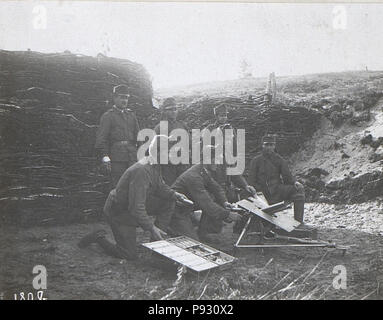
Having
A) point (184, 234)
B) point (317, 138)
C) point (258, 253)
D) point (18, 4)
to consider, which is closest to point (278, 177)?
point (258, 253)

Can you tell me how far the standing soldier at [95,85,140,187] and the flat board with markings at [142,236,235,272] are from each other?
1.50 m

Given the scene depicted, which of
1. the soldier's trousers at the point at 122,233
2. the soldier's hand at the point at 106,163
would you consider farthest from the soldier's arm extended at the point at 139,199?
the soldier's hand at the point at 106,163

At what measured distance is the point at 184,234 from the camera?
4.67 metres

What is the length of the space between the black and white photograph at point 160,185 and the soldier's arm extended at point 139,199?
0.02 m

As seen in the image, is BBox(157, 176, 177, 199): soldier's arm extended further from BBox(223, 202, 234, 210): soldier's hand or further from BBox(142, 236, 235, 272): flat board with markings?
BBox(223, 202, 234, 210): soldier's hand

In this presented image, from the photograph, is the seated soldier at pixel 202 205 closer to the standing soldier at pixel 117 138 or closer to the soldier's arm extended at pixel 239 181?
the soldier's arm extended at pixel 239 181

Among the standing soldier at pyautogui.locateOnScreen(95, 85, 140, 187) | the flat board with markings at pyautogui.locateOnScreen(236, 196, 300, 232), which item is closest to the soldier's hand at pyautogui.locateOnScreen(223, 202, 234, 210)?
the flat board with markings at pyautogui.locateOnScreen(236, 196, 300, 232)

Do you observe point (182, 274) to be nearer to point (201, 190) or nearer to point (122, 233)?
point (122, 233)

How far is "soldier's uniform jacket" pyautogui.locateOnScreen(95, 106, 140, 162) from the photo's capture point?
17.1 ft

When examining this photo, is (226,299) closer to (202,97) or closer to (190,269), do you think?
(190,269)

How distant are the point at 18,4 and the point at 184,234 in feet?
11.3

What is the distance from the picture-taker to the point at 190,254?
156 inches

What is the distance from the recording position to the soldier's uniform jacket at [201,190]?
4.70 m

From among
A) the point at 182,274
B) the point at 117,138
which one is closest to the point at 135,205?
the point at 182,274
